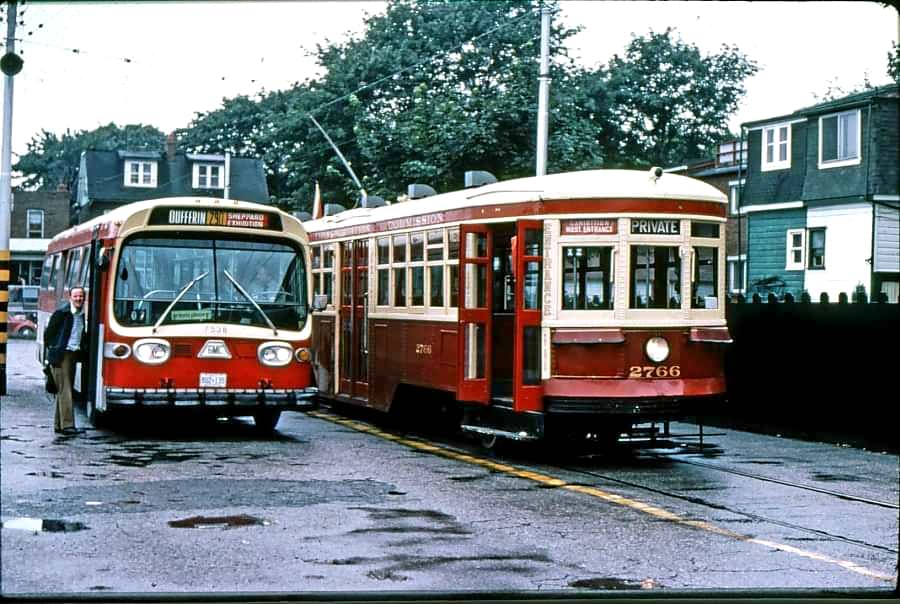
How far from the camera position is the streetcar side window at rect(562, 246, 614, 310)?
12344 mm

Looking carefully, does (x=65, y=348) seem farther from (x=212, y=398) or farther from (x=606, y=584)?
(x=606, y=584)

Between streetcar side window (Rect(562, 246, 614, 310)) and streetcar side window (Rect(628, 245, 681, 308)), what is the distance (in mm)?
226

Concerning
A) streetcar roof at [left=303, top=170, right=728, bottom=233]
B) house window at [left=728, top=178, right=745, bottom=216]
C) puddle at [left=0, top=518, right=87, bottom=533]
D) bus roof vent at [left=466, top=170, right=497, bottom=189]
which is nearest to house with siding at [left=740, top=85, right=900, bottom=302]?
house window at [left=728, top=178, right=745, bottom=216]

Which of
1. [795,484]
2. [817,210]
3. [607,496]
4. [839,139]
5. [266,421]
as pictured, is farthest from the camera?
[817,210]

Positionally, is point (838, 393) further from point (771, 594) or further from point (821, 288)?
point (771, 594)

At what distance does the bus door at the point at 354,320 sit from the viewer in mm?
16609

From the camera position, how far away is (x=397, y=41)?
1438 cm

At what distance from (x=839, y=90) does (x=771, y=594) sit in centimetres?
610

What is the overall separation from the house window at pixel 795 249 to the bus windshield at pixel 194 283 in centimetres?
1178

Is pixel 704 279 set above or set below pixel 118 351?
A: above

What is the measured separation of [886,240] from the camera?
19672 mm

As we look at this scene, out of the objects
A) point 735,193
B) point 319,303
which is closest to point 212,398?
point 319,303

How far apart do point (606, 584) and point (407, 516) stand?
2290 mm

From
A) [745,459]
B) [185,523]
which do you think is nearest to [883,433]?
[745,459]
